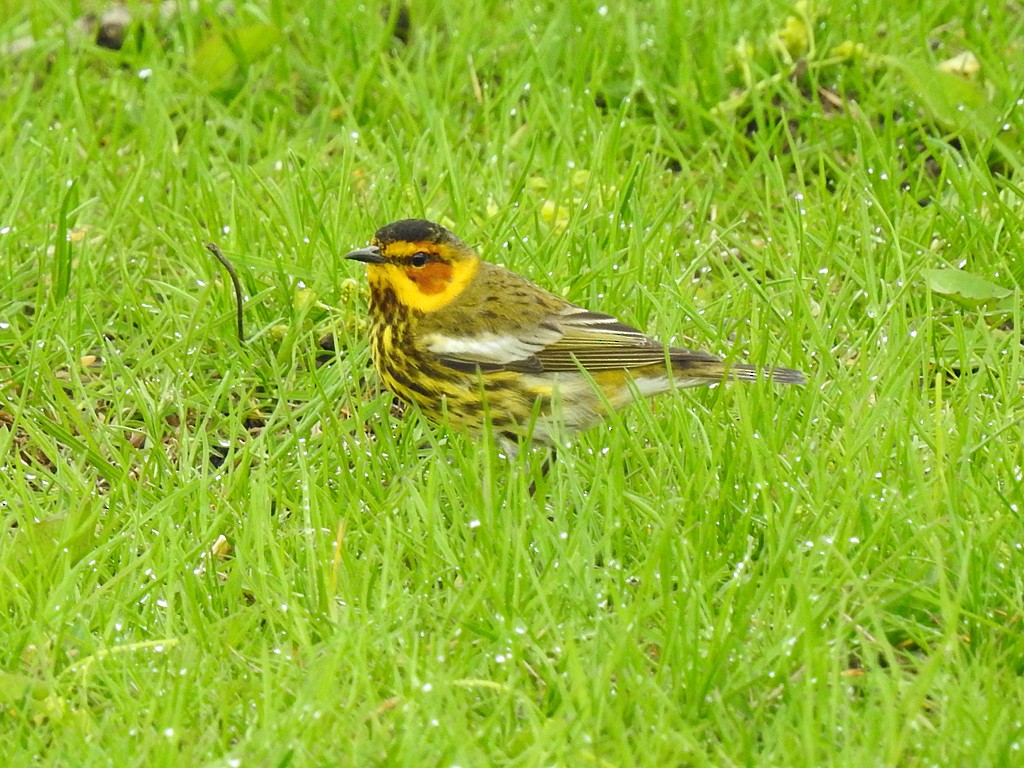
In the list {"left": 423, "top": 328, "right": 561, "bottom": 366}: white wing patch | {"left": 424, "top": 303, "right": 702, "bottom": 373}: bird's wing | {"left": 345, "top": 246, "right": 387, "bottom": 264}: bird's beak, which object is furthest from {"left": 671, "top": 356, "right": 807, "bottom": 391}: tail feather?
{"left": 345, "top": 246, "right": 387, "bottom": 264}: bird's beak

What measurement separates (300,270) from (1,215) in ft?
3.75

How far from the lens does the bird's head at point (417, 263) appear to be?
4.75m

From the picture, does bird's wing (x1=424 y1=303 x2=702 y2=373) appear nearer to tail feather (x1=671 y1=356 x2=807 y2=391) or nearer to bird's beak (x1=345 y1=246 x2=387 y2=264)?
tail feather (x1=671 y1=356 x2=807 y2=391)

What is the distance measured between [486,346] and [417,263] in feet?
1.04

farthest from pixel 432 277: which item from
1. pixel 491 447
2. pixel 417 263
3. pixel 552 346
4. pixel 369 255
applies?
pixel 491 447

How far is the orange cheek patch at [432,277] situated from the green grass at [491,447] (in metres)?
0.41

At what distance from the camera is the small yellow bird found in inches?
182

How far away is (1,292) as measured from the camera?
527 centimetres

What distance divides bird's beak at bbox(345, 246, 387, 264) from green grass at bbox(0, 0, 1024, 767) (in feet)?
1.41

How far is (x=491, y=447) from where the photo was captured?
164 inches

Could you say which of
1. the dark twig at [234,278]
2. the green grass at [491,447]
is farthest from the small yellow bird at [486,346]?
the dark twig at [234,278]

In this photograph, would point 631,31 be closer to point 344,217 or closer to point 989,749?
point 344,217

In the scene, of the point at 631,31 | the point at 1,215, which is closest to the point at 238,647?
the point at 1,215

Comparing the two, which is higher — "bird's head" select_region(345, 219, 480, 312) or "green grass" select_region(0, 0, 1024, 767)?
"bird's head" select_region(345, 219, 480, 312)
